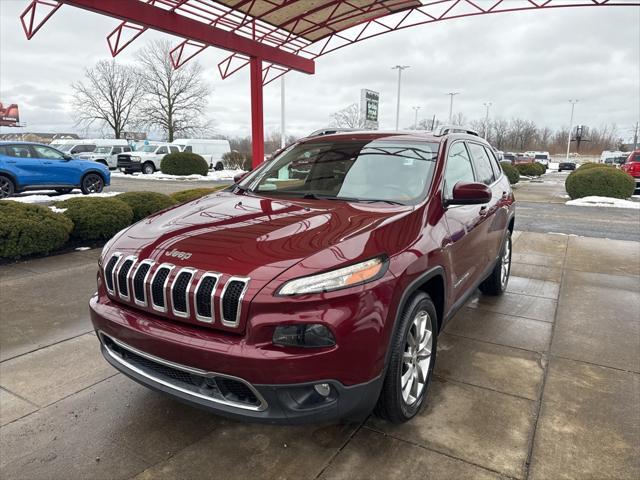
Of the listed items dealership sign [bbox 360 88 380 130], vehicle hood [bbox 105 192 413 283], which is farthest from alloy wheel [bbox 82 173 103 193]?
vehicle hood [bbox 105 192 413 283]

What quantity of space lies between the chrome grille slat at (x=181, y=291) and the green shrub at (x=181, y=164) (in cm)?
2489

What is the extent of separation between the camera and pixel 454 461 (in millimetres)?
2383

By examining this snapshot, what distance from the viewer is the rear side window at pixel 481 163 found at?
13.7 feet

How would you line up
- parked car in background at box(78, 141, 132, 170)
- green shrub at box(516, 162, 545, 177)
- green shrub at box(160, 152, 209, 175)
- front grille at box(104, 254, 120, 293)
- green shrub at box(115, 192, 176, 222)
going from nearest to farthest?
front grille at box(104, 254, 120, 293) → green shrub at box(115, 192, 176, 222) → green shrub at box(160, 152, 209, 175) → parked car in background at box(78, 141, 132, 170) → green shrub at box(516, 162, 545, 177)

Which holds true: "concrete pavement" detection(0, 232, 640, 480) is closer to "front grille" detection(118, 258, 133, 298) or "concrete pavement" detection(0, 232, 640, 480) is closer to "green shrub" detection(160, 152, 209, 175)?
"front grille" detection(118, 258, 133, 298)

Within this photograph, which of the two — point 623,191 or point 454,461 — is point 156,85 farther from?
point 454,461

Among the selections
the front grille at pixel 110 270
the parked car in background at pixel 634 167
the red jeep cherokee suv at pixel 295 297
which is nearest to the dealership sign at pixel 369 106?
the parked car in background at pixel 634 167

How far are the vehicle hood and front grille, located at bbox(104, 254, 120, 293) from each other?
0.06m

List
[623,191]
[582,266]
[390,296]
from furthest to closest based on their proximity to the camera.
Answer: [623,191] < [582,266] < [390,296]

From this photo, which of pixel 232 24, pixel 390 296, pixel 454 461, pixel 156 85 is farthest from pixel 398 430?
pixel 156 85

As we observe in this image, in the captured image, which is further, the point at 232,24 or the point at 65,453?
the point at 232,24

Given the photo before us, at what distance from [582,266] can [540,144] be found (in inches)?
3758

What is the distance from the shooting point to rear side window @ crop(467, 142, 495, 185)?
13.7ft

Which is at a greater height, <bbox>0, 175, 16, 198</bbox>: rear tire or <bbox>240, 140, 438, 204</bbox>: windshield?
<bbox>240, 140, 438, 204</bbox>: windshield
